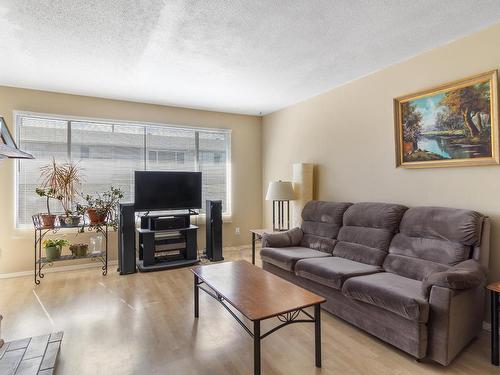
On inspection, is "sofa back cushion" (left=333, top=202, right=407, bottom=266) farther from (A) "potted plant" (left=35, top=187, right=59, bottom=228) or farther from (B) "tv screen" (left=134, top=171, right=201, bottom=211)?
(A) "potted plant" (left=35, top=187, right=59, bottom=228)

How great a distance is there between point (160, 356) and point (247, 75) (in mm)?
3048

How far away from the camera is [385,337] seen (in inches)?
88.1

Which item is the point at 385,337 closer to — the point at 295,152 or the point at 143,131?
the point at 295,152

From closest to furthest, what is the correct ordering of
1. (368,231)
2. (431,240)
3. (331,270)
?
1. (431,240)
2. (331,270)
3. (368,231)

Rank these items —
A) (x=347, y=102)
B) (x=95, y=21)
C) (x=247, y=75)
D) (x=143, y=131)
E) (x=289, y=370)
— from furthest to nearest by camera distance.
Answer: (x=143, y=131) → (x=347, y=102) → (x=247, y=75) → (x=95, y=21) → (x=289, y=370)

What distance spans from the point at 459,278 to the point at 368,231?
1192 mm

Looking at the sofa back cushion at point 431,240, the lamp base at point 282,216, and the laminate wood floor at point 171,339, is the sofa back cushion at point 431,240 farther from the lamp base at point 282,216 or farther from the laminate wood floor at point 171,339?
the lamp base at point 282,216

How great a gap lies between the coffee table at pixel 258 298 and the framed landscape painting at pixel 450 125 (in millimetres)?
1898

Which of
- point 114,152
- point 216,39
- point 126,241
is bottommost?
point 126,241

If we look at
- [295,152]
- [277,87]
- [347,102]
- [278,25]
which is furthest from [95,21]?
[295,152]

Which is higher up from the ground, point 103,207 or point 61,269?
point 103,207

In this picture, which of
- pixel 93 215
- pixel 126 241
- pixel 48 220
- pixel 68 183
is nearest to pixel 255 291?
pixel 126 241

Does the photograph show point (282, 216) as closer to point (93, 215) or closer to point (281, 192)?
point (281, 192)

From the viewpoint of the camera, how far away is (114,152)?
15.2 ft
